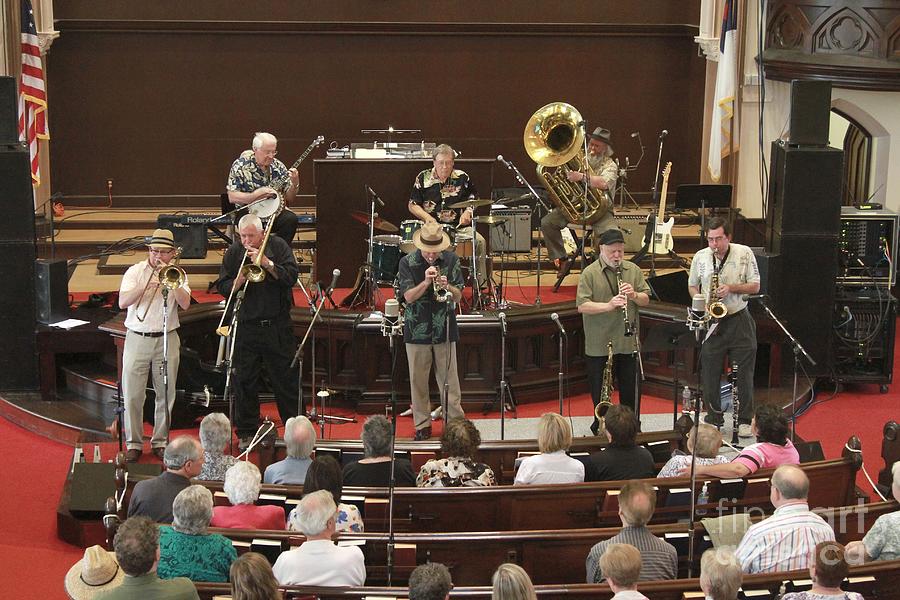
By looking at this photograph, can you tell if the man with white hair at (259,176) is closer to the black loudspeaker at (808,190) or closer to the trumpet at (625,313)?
the trumpet at (625,313)

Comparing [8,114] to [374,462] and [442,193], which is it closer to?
[442,193]

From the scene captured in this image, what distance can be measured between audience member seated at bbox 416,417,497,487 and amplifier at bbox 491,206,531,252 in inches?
270

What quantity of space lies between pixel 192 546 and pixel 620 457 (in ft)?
8.43

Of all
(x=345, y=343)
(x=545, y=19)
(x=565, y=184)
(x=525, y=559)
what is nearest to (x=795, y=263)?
(x=565, y=184)

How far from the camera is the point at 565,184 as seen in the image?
1192 centimetres

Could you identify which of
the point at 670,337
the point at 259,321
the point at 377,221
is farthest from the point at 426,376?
the point at 377,221

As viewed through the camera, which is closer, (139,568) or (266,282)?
(139,568)

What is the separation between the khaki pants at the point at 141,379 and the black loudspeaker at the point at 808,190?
18.1ft

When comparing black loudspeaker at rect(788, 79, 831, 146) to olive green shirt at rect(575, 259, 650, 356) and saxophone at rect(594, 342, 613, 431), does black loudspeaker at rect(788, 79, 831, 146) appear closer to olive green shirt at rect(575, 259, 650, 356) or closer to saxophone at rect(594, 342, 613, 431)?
olive green shirt at rect(575, 259, 650, 356)

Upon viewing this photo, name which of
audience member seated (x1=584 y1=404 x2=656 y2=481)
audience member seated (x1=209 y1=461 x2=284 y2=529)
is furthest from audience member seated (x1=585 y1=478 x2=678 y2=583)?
audience member seated (x1=209 y1=461 x2=284 y2=529)

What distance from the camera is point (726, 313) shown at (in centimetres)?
882

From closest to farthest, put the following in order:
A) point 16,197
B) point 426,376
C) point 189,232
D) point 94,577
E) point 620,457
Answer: point 94,577 < point 620,457 < point 426,376 < point 16,197 < point 189,232

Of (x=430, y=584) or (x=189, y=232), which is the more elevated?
(x=189, y=232)

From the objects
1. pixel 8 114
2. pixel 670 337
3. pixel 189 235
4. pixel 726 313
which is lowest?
pixel 670 337
